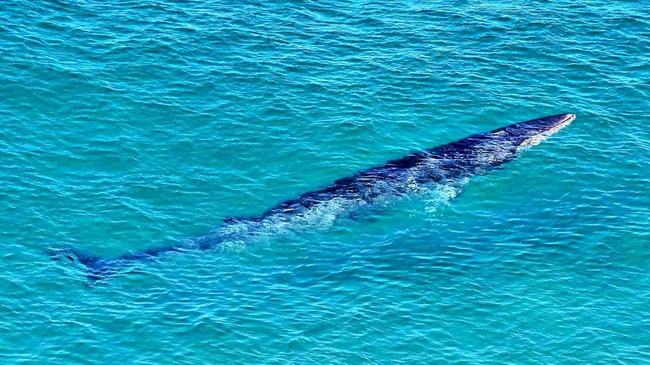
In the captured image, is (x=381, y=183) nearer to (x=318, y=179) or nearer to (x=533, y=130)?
(x=318, y=179)

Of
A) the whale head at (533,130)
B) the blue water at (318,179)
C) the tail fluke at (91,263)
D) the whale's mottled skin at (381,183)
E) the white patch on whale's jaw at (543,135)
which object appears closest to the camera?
the blue water at (318,179)

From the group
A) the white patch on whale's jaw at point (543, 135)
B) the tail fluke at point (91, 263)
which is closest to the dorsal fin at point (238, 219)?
the tail fluke at point (91, 263)

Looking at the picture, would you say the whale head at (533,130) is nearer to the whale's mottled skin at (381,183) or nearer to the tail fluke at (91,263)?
the whale's mottled skin at (381,183)

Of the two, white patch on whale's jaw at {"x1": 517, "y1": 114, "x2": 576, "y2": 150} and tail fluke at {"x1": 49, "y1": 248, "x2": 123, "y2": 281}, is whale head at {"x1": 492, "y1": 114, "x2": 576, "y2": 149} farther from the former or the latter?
tail fluke at {"x1": 49, "y1": 248, "x2": 123, "y2": 281}

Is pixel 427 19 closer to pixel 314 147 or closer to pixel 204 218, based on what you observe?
pixel 314 147

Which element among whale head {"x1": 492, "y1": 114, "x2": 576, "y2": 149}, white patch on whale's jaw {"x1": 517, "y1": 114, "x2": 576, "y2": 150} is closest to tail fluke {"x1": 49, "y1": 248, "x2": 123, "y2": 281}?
whale head {"x1": 492, "y1": 114, "x2": 576, "y2": 149}

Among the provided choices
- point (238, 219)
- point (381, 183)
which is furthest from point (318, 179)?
point (238, 219)

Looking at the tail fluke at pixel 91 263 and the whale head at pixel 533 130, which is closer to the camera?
the tail fluke at pixel 91 263

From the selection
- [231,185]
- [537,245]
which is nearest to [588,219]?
[537,245]
